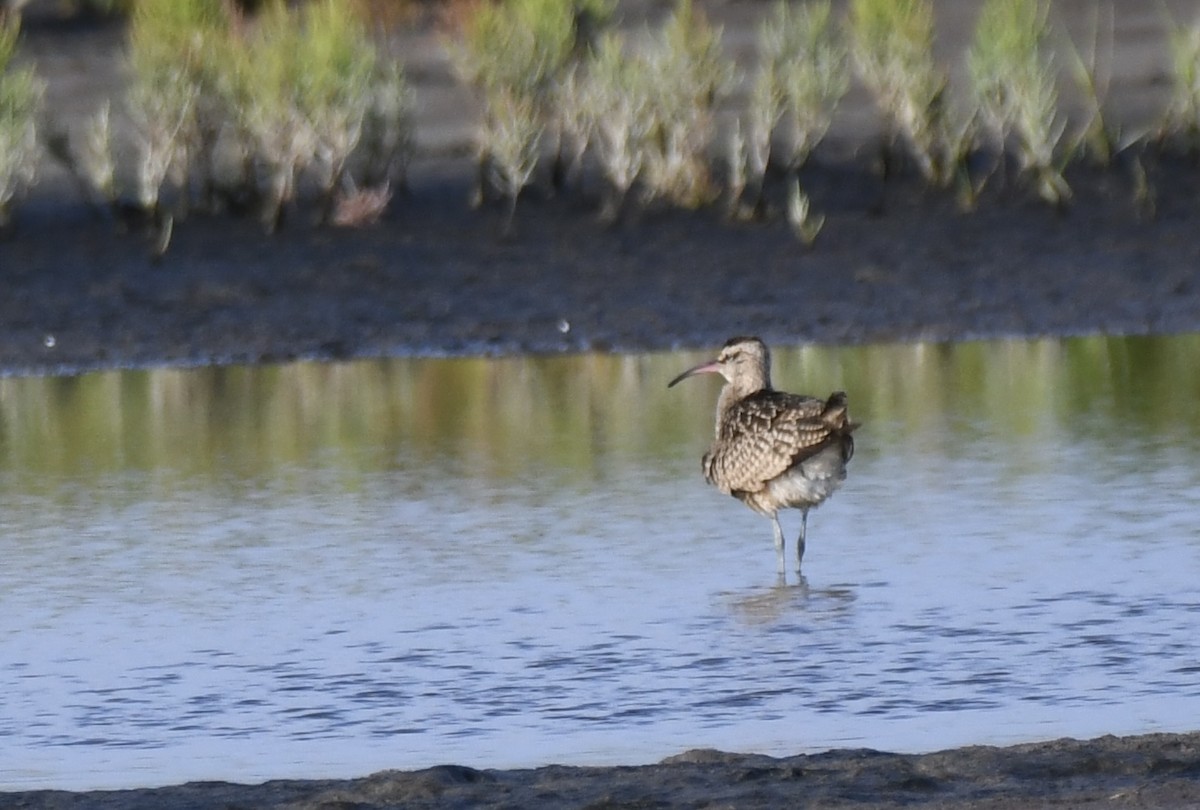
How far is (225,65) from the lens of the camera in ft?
66.1

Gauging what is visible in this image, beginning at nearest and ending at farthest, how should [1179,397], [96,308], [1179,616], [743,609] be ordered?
[1179,616] < [743,609] < [1179,397] < [96,308]

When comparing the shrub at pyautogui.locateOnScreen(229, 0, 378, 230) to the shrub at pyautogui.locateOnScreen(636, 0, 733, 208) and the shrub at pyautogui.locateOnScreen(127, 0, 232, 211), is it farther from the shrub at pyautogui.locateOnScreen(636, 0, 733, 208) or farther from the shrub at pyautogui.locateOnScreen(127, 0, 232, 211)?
the shrub at pyautogui.locateOnScreen(636, 0, 733, 208)

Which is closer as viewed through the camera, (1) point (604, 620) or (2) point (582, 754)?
(2) point (582, 754)

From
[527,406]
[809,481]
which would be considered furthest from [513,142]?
[809,481]

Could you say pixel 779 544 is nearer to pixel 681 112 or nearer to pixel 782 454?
pixel 782 454

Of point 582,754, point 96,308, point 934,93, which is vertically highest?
point 934,93

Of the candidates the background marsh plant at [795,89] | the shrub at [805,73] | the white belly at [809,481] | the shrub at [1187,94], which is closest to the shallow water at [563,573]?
the white belly at [809,481]

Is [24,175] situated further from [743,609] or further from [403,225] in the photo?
[743,609]

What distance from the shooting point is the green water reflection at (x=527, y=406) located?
13.7 m

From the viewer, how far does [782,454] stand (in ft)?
35.2

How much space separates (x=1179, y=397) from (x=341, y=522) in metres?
5.23

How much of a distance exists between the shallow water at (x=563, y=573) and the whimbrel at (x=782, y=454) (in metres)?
0.25

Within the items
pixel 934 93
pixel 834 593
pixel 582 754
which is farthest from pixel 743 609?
pixel 934 93

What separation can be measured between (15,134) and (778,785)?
552 inches
